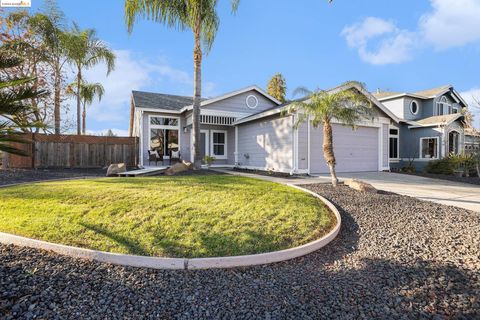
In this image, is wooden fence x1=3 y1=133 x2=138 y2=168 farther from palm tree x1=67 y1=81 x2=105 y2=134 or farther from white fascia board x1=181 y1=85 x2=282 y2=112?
palm tree x1=67 y1=81 x2=105 y2=134

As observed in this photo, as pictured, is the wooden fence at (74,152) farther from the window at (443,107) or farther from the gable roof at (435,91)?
the window at (443,107)

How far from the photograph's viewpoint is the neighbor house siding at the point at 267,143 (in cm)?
1305

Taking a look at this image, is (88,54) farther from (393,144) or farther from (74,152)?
(393,144)

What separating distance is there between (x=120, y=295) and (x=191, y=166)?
8.98m

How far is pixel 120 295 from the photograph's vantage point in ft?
10.1

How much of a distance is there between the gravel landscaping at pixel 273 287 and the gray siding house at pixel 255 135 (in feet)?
28.1

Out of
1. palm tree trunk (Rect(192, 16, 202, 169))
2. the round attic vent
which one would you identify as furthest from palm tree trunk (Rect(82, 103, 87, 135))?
palm tree trunk (Rect(192, 16, 202, 169))

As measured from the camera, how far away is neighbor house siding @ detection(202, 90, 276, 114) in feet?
56.2

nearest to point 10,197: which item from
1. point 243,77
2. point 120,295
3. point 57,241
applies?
point 57,241

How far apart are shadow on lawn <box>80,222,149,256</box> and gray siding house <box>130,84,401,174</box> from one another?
30.7ft

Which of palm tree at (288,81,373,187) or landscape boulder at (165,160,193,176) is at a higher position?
palm tree at (288,81,373,187)

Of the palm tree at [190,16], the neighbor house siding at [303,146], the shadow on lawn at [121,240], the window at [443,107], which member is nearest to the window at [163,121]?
the palm tree at [190,16]

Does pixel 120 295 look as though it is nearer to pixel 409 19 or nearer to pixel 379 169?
pixel 409 19

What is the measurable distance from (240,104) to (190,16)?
7166 mm
